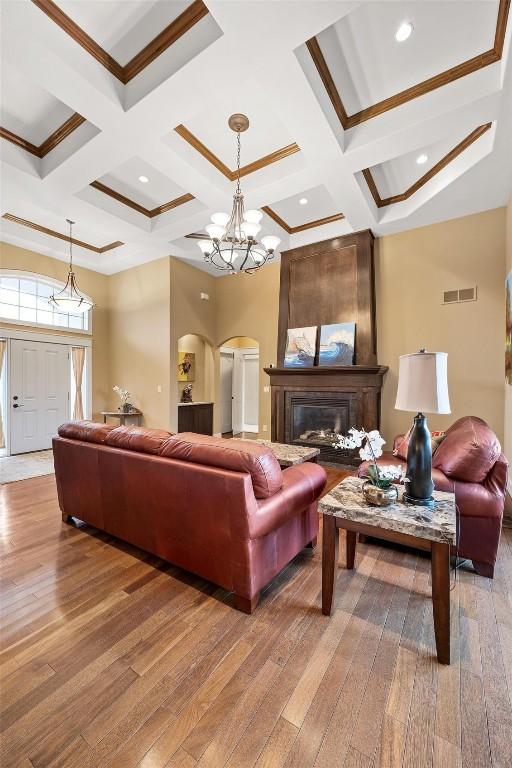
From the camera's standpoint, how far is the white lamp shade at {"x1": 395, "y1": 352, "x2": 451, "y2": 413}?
5.51 feet

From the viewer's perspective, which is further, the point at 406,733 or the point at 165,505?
the point at 165,505

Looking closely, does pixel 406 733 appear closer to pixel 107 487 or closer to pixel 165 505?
pixel 165 505

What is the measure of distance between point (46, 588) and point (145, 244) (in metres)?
5.09

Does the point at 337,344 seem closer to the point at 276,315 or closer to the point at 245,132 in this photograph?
the point at 276,315

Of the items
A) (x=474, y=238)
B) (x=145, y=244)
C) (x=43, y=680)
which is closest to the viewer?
(x=43, y=680)

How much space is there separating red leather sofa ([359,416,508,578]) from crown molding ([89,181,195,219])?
14.4ft

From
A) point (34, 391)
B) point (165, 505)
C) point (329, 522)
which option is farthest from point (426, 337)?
point (34, 391)

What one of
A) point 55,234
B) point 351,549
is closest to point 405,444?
point 351,549

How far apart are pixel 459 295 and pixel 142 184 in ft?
14.8

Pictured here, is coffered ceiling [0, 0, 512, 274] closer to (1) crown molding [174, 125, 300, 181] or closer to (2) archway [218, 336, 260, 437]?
(1) crown molding [174, 125, 300, 181]

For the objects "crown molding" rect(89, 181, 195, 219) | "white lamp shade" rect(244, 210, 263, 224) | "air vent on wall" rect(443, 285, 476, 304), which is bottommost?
"air vent on wall" rect(443, 285, 476, 304)

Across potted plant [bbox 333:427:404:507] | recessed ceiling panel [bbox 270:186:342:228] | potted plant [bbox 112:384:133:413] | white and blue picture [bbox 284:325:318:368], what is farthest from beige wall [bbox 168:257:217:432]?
potted plant [bbox 333:427:404:507]

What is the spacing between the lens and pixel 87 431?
2.60 metres

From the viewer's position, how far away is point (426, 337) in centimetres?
469
